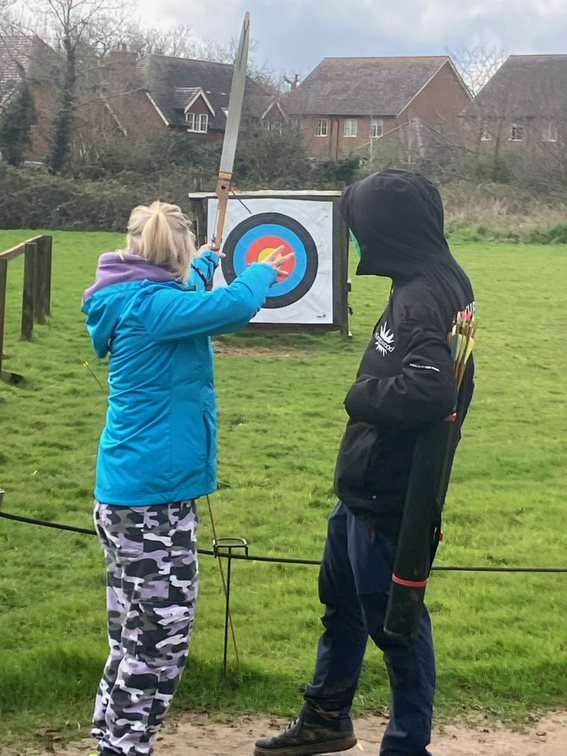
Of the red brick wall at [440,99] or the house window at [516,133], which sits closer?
the house window at [516,133]

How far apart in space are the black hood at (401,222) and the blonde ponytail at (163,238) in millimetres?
410

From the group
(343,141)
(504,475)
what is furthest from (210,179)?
(504,475)

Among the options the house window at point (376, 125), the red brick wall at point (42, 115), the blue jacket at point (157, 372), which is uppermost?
the house window at point (376, 125)

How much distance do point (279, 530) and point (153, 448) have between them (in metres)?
2.65

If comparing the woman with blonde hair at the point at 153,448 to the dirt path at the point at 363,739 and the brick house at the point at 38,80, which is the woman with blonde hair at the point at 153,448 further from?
the brick house at the point at 38,80

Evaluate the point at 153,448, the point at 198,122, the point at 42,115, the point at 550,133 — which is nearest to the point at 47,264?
the point at 153,448

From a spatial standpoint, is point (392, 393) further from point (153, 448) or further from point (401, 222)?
point (153, 448)

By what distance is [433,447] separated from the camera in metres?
2.25

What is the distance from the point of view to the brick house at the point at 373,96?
39844mm

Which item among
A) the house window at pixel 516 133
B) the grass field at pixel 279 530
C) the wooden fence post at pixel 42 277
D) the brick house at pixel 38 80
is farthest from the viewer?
the brick house at pixel 38 80

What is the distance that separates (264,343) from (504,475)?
15.1ft

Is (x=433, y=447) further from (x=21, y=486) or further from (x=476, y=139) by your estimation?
(x=476, y=139)

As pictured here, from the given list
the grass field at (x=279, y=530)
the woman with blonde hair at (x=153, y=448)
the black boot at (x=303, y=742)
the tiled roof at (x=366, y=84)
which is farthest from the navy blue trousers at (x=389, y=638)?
the tiled roof at (x=366, y=84)

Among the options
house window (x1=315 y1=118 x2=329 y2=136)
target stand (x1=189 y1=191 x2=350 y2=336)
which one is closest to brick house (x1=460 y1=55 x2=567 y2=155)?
house window (x1=315 y1=118 x2=329 y2=136)
